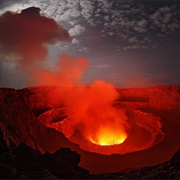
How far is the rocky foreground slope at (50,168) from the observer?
7875mm

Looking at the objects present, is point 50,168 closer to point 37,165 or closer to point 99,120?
point 37,165

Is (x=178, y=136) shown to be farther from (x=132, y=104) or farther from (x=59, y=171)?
(x=59, y=171)

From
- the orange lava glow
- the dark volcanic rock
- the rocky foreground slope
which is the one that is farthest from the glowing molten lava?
the rocky foreground slope

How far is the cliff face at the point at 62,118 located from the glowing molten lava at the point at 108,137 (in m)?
3.46

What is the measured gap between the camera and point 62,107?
2747cm

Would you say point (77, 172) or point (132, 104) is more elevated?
point (77, 172)

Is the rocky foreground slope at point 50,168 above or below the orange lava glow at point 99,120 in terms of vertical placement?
above

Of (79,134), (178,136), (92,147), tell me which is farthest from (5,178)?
(79,134)

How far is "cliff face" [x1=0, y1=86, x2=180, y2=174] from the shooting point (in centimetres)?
1631

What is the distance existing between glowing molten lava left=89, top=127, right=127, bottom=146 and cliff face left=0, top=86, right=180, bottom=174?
346 cm

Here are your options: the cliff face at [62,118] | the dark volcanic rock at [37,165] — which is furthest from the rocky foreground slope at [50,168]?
the cliff face at [62,118]

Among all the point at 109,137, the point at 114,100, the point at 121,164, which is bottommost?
the point at 109,137

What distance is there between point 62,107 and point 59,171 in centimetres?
1848

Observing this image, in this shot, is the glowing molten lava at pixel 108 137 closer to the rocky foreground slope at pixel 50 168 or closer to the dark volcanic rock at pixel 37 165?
the dark volcanic rock at pixel 37 165
